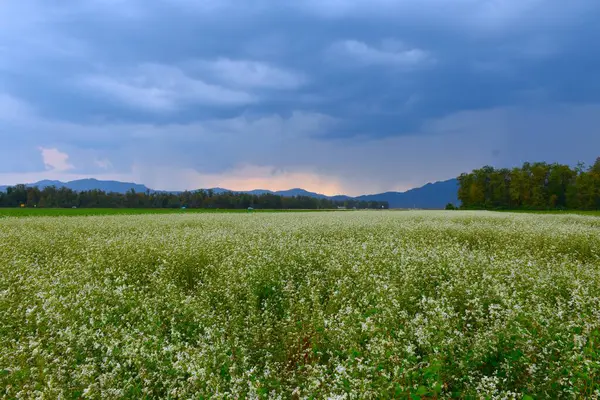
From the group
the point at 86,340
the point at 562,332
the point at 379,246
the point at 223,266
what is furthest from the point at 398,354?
the point at 379,246

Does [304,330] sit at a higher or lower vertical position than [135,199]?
lower

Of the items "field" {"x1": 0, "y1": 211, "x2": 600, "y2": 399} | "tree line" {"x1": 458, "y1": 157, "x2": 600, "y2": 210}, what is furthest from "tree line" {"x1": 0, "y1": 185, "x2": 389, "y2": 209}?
"field" {"x1": 0, "y1": 211, "x2": 600, "y2": 399}

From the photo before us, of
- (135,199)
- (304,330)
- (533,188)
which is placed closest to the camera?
(304,330)

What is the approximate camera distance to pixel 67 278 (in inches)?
318

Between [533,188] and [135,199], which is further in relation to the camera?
[135,199]

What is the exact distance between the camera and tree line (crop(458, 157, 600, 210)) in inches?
3273

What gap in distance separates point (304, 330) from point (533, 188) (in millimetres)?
105022

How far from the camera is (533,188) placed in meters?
91.0

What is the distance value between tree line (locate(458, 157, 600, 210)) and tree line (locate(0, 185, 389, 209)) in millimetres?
68583

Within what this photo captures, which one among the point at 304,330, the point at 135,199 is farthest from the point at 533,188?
the point at 135,199

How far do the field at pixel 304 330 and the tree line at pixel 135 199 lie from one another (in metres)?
136

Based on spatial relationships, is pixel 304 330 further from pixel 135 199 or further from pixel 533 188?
pixel 135 199

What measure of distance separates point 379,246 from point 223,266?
15.2 ft

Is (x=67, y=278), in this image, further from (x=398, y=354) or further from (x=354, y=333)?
(x=398, y=354)
